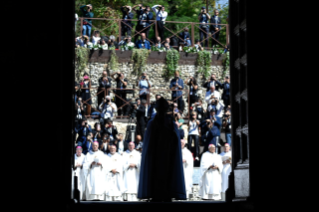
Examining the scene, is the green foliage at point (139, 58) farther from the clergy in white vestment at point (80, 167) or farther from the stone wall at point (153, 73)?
the clergy in white vestment at point (80, 167)

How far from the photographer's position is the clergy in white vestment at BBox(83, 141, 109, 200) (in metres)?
→ 15.2

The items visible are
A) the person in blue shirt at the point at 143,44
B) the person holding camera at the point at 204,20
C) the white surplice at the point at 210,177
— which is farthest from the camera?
the person holding camera at the point at 204,20

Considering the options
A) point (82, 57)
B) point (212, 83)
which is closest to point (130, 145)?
point (212, 83)

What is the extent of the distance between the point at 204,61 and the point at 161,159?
18039mm

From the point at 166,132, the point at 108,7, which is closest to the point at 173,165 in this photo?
the point at 166,132

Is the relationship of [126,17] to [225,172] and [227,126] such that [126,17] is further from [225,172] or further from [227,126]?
[225,172]

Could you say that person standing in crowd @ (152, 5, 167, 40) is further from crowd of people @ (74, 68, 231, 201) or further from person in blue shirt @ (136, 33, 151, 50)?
crowd of people @ (74, 68, 231, 201)

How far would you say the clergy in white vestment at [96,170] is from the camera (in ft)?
49.7

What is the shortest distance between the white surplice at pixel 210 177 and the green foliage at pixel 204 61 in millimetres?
10301

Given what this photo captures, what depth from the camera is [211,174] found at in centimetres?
1518

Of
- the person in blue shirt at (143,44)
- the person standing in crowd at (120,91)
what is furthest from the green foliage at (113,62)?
the person standing in crowd at (120,91)
